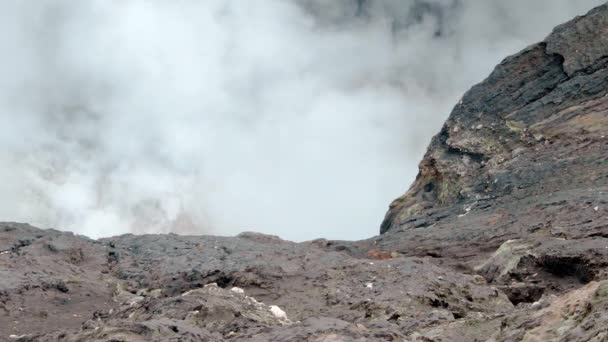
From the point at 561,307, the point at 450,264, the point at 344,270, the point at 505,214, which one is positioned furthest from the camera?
the point at 505,214

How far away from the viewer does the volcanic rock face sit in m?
9.82

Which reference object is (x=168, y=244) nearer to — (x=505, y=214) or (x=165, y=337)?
(x=505, y=214)

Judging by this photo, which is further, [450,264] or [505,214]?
[505,214]

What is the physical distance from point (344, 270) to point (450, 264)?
3.82 meters

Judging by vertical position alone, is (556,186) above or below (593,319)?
above

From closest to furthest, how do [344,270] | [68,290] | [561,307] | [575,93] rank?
[561,307] < [344,270] < [68,290] < [575,93]

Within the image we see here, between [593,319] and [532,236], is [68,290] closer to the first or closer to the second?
[532,236]

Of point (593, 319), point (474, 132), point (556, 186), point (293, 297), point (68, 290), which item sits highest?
point (474, 132)

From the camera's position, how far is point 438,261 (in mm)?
19281

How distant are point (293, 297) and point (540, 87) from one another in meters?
17.0

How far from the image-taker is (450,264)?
62.1 feet

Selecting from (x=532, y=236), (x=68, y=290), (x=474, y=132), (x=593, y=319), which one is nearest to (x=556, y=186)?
(x=532, y=236)

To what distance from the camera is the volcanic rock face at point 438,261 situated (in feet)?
32.2

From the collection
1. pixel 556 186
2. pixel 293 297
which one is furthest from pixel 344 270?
pixel 556 186
